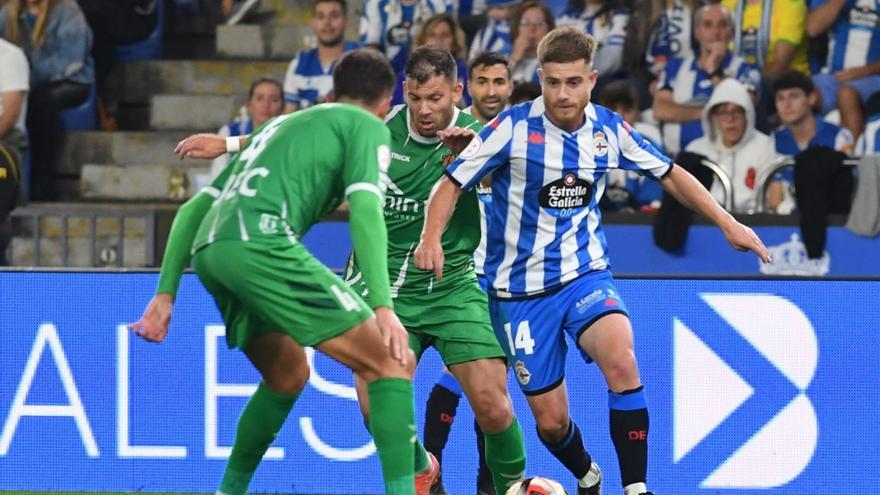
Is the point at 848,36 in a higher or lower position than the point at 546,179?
higher

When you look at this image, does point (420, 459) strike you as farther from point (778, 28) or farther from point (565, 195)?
point (778, 28)

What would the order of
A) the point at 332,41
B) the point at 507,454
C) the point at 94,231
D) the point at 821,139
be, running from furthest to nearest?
the point at 332,41, the point at 821,139, the point at 94,231, the point at 507,454

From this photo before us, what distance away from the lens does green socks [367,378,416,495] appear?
553 centimetres

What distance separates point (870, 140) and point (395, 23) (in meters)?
3.36

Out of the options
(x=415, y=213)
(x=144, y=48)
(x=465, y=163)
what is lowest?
(x=415, y=213)

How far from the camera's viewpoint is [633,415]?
6168 millimetres

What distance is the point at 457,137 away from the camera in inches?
252

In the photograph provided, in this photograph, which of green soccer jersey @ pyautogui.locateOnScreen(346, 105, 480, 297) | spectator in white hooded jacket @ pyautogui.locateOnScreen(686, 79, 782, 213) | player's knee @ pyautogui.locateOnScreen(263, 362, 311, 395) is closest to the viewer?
player's knee @ pyautogui.locateOnScreen(263, 362, 311, 395)

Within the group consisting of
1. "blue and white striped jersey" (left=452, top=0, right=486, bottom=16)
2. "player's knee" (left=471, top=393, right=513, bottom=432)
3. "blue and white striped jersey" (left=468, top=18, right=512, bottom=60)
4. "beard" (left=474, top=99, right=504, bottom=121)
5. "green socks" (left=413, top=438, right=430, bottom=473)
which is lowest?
"green socks" (left=413, top=438, right=430, bottom=473)

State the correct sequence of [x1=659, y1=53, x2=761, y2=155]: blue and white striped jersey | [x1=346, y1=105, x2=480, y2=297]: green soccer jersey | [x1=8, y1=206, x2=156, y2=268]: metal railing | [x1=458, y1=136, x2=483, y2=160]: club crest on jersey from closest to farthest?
[x1=458, y1=136, x2=483, y2=160]: club crest on jersey < [x1=346, y1=105, x2=480, y2=297]: green soccer jersey < [x1=8, y1=206, x2=156, y2=268]: metal railing < [x1=659, y1=53, x2=761, y2=155]: blue and white striped jersey

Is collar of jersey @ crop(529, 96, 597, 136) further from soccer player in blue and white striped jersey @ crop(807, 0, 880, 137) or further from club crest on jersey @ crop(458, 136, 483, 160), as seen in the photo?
soccer player in blue and white striped jersey @ crop(807, 0, 880, 137)

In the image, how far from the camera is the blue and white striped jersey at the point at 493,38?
1105cm

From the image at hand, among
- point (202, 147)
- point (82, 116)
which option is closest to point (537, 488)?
point (202, 147)

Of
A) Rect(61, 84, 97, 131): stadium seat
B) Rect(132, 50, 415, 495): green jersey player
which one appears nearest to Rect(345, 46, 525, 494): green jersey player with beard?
Rect(132, 50, 415, 495): green jersey player
